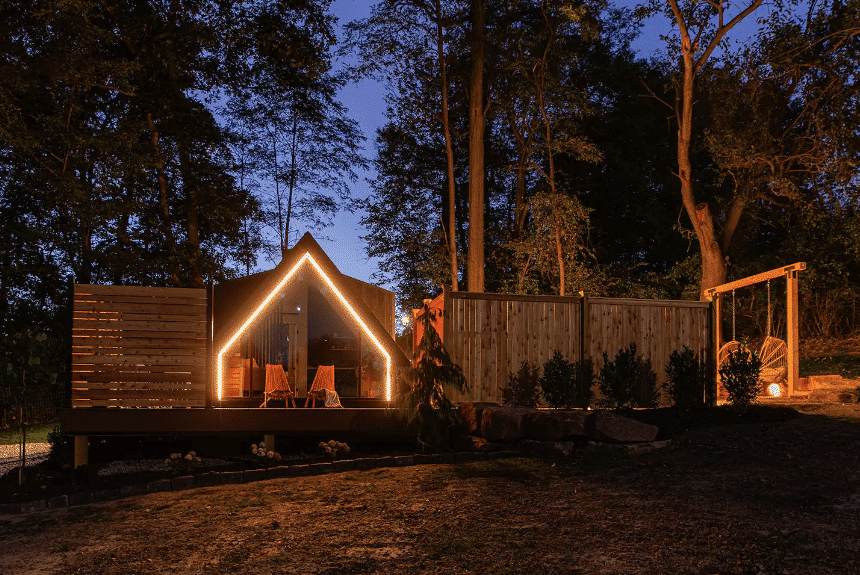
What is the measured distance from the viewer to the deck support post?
8.75 metres

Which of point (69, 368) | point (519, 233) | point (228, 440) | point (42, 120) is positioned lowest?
point (228, 440)

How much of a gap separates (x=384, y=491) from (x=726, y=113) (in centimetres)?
1568

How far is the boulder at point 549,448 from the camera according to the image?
25.9 feet

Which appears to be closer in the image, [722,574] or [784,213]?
[722,574]

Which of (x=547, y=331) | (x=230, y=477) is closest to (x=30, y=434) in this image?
(x=230, y=477)

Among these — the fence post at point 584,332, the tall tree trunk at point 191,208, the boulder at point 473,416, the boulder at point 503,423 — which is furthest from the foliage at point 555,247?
the boulder at point 503,423

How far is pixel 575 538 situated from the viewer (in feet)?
15.9

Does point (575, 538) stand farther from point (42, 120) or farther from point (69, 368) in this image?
point (42, 120)

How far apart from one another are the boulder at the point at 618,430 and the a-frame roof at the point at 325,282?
10.4 ft

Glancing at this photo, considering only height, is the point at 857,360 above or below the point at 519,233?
below

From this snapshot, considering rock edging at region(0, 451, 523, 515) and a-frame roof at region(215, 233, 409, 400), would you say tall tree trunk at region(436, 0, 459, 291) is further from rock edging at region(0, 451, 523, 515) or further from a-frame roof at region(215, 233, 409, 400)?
rock edging at region(0, 451, 523, 515)

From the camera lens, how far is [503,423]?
28.2ft

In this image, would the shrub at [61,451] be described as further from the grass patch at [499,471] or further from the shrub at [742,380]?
the shrub at [742,380]

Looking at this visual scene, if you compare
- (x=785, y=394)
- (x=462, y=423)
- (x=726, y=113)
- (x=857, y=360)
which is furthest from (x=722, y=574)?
(x=726, y=113)
